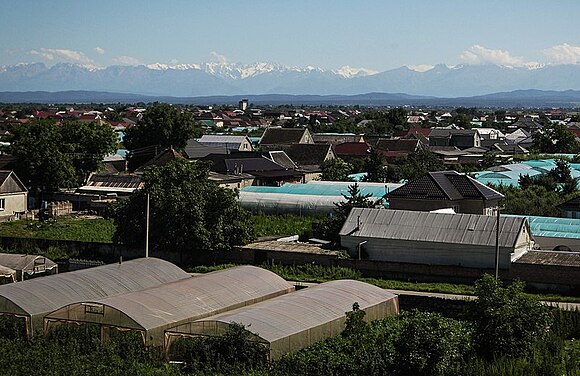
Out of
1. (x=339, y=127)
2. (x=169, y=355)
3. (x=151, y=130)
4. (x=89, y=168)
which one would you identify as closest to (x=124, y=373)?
(x=169, y=355)

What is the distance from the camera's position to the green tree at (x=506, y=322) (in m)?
16.1

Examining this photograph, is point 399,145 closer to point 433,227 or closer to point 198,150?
point 198,150

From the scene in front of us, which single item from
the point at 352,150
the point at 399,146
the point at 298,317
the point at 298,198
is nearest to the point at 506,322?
the point at 298,317

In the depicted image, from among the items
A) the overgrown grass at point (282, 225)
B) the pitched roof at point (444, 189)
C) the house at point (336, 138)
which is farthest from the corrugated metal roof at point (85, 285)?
the house at point (336, 138)

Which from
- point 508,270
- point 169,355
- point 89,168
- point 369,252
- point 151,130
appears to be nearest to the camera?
point 169,355

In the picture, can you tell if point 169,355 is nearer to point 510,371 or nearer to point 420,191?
point 510,371

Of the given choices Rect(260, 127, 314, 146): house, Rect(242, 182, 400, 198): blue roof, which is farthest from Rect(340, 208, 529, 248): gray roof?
Rect(260, 127, 314, 146): house

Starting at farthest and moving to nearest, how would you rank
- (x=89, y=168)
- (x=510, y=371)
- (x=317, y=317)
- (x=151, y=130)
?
(x=151, y=130), (x=89, y=168), (x=317, y=317), (x=510, y=371)

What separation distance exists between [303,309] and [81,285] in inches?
207

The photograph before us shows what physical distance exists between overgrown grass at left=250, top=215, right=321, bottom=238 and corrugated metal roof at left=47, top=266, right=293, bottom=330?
8.86 m

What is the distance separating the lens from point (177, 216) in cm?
2675

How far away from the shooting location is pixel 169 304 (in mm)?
18094

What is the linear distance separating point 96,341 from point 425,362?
6114mm

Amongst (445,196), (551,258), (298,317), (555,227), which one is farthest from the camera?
(445,196)
